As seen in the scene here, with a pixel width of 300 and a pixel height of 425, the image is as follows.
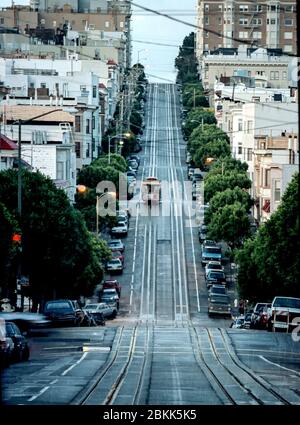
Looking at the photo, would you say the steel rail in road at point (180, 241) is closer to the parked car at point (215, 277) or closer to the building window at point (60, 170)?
the parked car at point (215, 277)

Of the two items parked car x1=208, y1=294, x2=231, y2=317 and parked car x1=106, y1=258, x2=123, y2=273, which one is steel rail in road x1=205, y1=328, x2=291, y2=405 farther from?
parked car x1=106, y1=258, x2=123, y2=273

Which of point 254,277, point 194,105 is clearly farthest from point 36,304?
point 194,105

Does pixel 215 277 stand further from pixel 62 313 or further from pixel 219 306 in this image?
pixel 62 313

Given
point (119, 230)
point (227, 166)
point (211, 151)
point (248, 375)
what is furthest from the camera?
point (211, 151)

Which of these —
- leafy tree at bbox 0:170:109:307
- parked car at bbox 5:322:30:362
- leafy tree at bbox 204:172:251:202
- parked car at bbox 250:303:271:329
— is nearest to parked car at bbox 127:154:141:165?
leafy tree at bbox 204:172:251:202

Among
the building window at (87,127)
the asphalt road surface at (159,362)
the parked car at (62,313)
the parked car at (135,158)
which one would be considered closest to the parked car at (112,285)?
the asphalt road surface at (159,362)

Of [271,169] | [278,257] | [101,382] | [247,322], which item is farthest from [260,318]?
Answer: [271,169]
